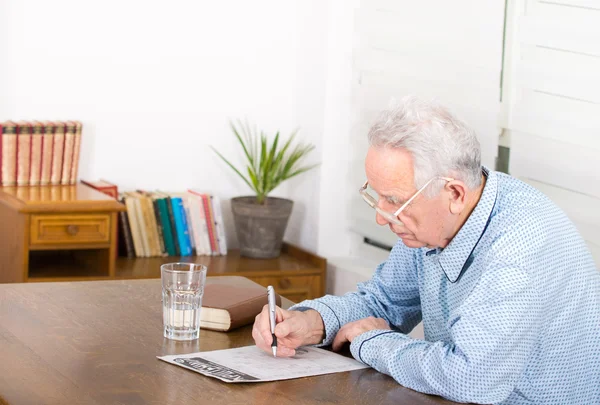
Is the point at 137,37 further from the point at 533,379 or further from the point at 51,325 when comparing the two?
the point at 533,379

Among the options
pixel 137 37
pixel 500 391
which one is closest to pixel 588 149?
pixel 500 391

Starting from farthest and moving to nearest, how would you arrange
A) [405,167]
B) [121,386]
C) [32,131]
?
[32,131] < [405,167] < [121,386]

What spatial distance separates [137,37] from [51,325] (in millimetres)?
2637

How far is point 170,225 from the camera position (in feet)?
14.4

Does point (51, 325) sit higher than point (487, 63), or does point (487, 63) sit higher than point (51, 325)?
point (487, 63)

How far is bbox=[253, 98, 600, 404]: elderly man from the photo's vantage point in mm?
1802

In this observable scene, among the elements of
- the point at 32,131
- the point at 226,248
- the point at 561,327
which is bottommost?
the point at 226,248

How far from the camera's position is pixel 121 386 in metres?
1.71

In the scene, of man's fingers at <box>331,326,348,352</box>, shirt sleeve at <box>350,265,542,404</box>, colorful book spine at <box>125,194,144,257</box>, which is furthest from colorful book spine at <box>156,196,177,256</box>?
shirt sleeve at <box>350,265,542,404</box>

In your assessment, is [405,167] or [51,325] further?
[51,325]

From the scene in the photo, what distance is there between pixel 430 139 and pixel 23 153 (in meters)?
2.63

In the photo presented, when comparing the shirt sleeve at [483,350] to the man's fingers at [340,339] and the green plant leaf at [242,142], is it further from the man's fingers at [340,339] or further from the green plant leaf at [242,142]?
the green plant leaf at [242,142]

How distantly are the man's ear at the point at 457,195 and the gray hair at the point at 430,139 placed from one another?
13 mm

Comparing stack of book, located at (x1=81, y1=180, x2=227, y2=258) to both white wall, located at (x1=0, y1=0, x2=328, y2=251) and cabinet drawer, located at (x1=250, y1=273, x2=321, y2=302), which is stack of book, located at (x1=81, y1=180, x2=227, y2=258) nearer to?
white wall, located at (x1=0, y1=0, x2=328, y2=251)
